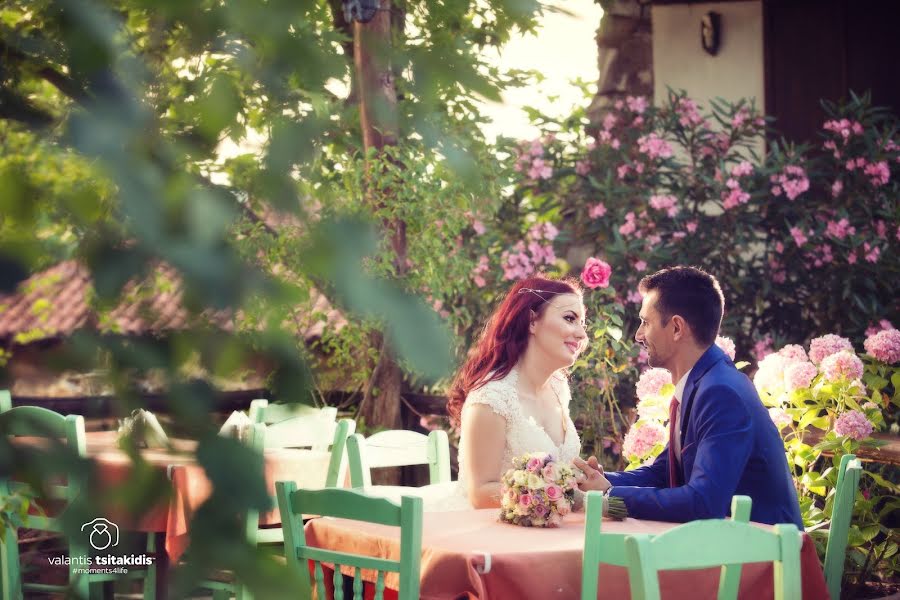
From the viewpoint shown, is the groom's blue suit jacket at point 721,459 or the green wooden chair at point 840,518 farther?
the green wooden chair at point 840,518

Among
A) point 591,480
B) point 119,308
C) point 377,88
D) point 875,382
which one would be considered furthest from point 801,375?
point 119,308

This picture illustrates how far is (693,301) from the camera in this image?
3.33 meters

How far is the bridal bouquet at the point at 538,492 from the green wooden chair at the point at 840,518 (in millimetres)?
763

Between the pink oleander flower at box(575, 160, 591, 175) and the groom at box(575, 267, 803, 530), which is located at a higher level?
the pink oleander flower at box(575, 160, 591, 175)

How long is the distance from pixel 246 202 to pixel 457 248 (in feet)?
17.2

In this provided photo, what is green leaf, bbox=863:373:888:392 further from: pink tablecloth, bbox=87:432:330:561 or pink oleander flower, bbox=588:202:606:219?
pink tablecloth, bbox=87:432:330:561

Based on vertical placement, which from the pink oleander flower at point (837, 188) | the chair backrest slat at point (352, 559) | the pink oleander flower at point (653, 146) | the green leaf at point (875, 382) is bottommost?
the chair backrest slat at point (352, 559)

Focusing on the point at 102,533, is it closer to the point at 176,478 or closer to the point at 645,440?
the point at 176,478

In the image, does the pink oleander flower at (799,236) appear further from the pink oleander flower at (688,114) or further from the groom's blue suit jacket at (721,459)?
the groom's blue suit jacket at (721,459)

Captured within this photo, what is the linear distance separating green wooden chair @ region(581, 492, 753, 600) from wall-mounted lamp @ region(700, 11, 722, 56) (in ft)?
16.1

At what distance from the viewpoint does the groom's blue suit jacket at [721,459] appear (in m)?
2.94

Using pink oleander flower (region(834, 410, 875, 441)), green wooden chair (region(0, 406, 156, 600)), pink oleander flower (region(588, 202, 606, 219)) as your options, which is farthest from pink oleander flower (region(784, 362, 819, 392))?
green wooden chair (region(0, 406, 156, 600))

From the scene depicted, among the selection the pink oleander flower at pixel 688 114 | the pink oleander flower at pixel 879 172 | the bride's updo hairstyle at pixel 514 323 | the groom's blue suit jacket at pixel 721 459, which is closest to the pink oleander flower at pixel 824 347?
the bride's updo hairstyle at pixel 514 323

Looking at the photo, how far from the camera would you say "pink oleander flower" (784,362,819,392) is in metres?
4.01
